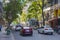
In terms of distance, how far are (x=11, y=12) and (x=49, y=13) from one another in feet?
37.0

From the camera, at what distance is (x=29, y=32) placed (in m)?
37.7

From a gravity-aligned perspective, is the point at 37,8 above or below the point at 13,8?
below

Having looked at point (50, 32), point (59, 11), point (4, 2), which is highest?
point (4, 2)

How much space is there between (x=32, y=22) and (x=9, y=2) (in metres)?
15.9

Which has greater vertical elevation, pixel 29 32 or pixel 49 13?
pixel 49 13

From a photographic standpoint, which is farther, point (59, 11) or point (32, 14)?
point (32, 14)

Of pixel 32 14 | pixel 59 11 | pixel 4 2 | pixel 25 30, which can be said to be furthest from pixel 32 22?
pixel 25 30

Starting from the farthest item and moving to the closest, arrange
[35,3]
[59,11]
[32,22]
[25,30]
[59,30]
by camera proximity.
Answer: [32,22], [35,3], [59,11], [59,30], [25,30]

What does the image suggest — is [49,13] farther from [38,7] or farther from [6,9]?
[6,9]

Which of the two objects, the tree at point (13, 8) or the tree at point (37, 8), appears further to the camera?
the tree at point (13, 8)

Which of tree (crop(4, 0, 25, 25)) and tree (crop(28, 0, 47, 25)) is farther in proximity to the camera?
tree (crop(4, 0, 25, 25))

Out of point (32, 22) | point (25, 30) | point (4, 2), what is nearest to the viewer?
point (25, 30)

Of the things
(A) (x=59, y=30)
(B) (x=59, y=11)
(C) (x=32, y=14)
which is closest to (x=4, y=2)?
(C) (x=32, y=14)

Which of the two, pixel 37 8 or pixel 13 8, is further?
pixel 13 8
